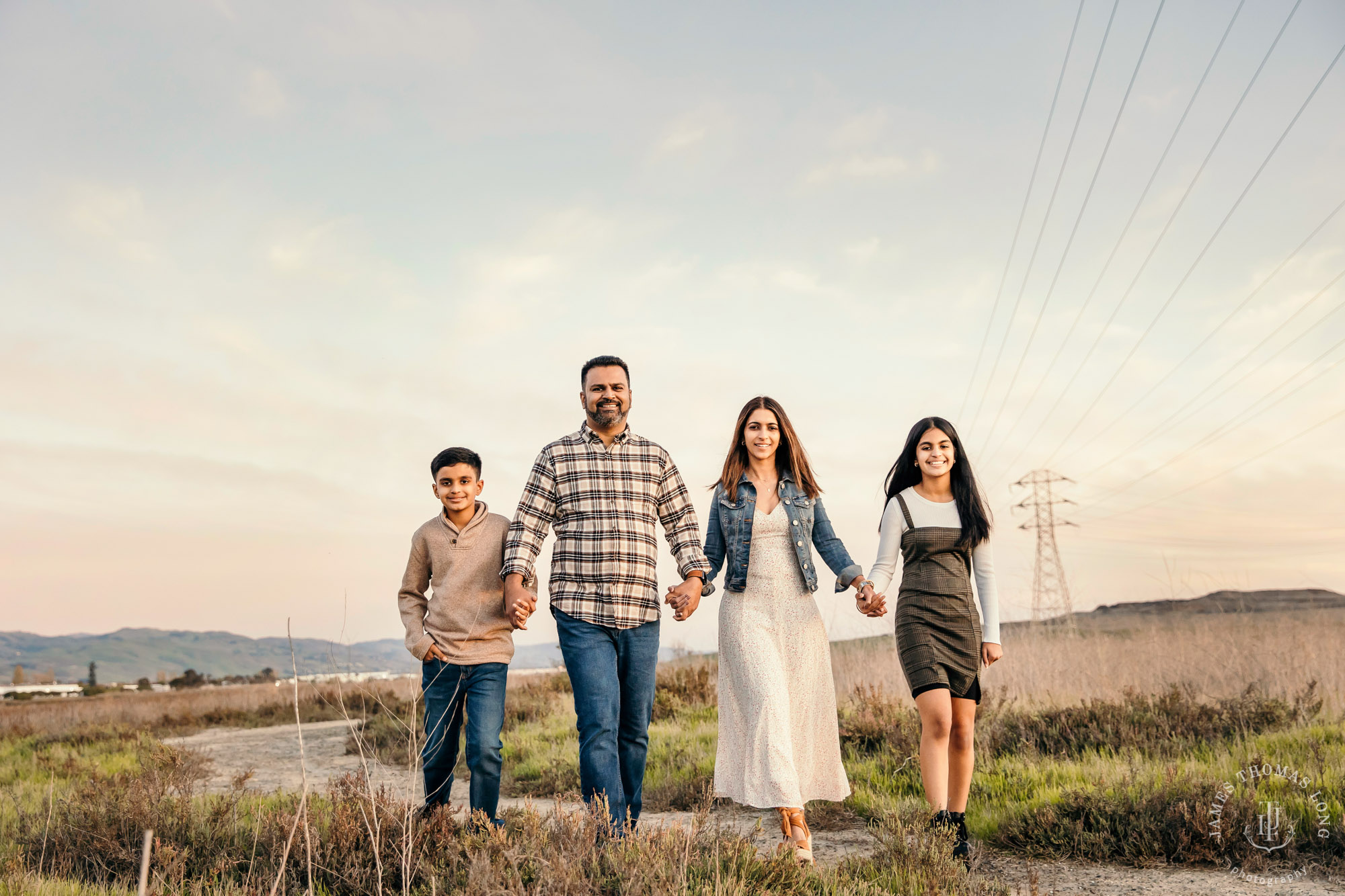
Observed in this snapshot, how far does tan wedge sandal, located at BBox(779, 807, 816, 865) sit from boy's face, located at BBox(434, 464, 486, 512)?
95.1 inches

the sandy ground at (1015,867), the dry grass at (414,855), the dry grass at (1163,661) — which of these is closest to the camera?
the dry grass at (414,855)

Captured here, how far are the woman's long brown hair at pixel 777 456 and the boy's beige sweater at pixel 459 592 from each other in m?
1.37

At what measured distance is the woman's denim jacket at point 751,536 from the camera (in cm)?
479

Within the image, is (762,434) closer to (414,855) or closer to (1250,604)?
(414,855)

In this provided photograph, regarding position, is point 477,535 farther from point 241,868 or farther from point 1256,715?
point 1256,715

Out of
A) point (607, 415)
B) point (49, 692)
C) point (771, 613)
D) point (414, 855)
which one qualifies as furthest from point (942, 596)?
point (49, 692)

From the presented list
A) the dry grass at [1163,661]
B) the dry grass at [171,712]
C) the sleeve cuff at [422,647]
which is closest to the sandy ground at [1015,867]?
the sleeve cuff at [422,647]

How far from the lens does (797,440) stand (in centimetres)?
510

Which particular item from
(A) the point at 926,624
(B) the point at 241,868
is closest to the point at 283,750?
(B) the point at 241,868

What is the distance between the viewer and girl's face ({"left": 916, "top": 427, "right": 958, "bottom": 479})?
16.2 feet

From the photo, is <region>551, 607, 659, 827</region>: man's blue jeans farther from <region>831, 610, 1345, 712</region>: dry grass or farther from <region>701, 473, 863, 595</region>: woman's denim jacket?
<region>831, 610, 1345, 712</region>: dry grass

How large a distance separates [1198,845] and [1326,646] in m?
5.77

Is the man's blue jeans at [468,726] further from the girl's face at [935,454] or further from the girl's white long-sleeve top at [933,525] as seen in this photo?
the girl's face at [935,454]

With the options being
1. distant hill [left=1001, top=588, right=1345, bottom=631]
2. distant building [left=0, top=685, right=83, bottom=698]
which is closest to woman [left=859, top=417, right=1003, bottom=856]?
distant hill [left=1001, top=588, right=1345, bottom=631]
